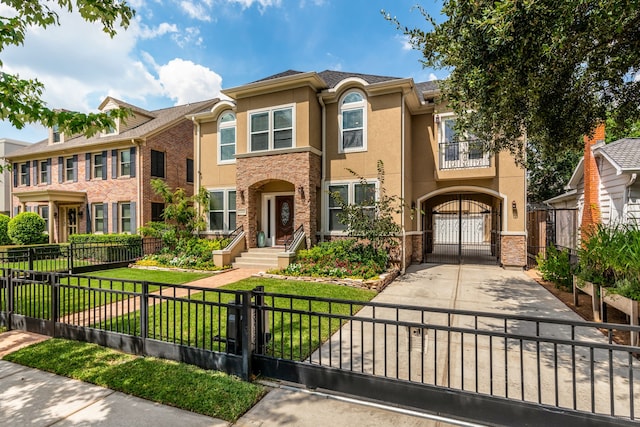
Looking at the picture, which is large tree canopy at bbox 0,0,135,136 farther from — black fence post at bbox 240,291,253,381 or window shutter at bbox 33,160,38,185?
window shutter at bbox 33,160,38,185

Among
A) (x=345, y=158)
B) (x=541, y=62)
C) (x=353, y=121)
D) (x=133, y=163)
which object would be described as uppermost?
(x=353, y=121)

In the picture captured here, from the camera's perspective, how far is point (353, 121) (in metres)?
11.8

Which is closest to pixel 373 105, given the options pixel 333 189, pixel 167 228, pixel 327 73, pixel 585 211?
pixel 333 189

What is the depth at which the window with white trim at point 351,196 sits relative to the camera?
11281 millimetres

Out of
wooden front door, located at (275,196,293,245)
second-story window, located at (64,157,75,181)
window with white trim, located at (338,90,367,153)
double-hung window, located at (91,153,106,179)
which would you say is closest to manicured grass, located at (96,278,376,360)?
wooden front door, located at (275,196,293,245)

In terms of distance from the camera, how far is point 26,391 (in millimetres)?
3541

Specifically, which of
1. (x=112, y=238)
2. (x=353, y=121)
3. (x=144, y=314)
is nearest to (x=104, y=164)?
(x=112, y=238)

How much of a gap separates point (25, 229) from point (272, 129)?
15.4 m

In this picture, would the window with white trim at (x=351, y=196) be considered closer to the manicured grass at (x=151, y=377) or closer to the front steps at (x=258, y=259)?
the front steps at (x=258, y=259)

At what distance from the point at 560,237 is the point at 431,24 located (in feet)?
35.7

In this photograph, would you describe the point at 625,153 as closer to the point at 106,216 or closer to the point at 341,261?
the point at 341,261

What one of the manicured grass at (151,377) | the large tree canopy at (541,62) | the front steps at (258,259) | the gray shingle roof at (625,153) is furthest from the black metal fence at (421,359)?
the front steps at (258,259)

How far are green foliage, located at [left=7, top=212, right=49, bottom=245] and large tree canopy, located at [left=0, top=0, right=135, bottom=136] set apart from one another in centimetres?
1648

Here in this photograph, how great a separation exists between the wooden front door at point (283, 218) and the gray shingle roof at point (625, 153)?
10385 mm
